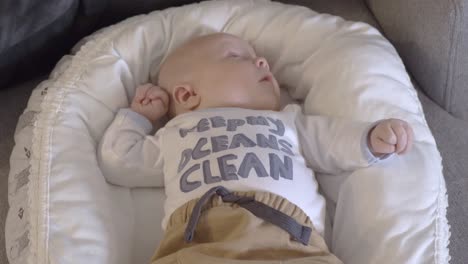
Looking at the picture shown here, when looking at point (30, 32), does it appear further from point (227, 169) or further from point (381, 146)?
point (381, 146)

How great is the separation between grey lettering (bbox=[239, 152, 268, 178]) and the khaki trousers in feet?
0.10

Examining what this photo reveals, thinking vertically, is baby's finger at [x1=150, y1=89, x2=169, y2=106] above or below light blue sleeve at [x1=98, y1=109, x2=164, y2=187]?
above

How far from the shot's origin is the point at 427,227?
0.97 m

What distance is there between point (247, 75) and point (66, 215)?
1.22 ft

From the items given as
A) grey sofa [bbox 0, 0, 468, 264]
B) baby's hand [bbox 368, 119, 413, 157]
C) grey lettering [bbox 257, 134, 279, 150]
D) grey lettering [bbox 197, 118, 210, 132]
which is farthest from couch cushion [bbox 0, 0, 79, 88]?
baby's hand [bbox 368, 119, 413, 157]

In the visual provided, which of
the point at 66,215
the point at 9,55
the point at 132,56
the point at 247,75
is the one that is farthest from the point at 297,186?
the point at 9,55

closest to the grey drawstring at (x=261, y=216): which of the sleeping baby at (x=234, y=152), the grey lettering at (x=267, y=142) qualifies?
the sleeping baby at (x=234, y=152)

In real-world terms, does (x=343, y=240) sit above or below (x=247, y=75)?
below

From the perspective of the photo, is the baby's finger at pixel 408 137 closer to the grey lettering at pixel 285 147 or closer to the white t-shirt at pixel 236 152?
the white t-shirt at pixel 236 152

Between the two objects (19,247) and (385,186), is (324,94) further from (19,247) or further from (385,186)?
(19,247)

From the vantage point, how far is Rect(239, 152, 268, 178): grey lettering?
0.96 m

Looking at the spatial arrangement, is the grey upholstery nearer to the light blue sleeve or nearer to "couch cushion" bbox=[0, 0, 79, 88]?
the light blue sleeve

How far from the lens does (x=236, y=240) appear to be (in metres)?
0.88

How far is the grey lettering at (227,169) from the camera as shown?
0.96m
